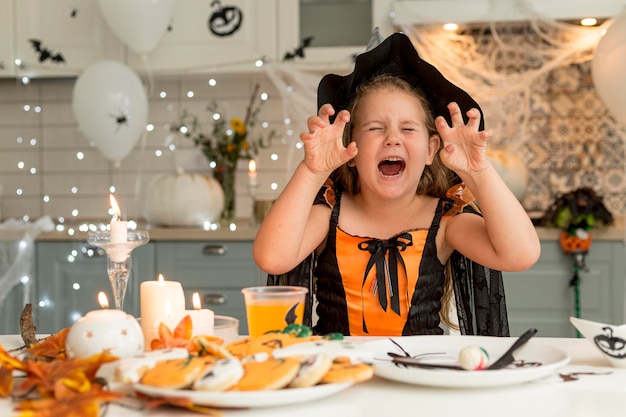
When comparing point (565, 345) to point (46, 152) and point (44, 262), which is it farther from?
point (46, 152)

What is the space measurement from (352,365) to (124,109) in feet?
7.69

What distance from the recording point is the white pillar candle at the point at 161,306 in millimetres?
1000

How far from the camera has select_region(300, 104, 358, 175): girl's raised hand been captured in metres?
1.43

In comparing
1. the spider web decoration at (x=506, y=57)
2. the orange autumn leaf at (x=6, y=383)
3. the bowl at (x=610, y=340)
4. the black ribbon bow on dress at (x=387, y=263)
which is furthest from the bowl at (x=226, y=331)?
the spider web decoration at (x=506, y=57)

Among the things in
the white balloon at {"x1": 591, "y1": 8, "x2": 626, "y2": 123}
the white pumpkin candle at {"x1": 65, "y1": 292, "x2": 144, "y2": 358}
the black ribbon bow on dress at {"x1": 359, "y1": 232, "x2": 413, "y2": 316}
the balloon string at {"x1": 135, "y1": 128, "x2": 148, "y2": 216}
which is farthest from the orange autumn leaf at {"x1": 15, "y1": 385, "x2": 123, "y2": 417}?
the balloon string at {"x1": 135, "y1": 128, "x2": 148, "y2": 216}

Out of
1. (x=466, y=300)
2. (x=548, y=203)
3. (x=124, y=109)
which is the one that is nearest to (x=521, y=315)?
(x=548, y=203)

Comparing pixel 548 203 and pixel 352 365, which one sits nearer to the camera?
pixel 352 365

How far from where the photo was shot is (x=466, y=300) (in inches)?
64.2

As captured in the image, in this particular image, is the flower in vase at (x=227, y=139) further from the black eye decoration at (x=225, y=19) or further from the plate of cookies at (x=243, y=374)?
the plate of cookies at (x=243, y=374)

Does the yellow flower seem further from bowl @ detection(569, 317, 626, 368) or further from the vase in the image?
bowl @ detection(569, 317, 626, 368)

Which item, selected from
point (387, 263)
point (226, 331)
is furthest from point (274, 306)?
point (387, 263)

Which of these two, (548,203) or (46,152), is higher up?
(46,152)

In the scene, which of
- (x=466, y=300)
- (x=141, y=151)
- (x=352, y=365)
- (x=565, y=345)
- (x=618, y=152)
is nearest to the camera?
(x=352, y=365)

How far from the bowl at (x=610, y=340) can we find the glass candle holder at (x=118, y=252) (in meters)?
0.60
